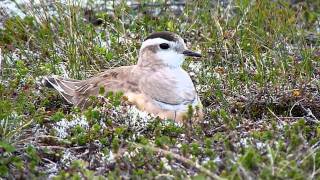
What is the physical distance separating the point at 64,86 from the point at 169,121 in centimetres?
150

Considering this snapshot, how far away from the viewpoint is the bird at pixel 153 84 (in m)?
6.60

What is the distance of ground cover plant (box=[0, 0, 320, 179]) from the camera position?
5293 millimetres

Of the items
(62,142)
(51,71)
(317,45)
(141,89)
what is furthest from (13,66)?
(317,45)

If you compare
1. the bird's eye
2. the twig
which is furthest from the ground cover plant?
the bird's eye

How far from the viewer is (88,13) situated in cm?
982

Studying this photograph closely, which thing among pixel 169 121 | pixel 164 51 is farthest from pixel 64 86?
pixel 169 121

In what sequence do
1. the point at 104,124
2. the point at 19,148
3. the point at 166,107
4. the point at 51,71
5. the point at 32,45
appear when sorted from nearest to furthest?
the point at 19,148, the point at 104,124, the point at 166,107, the point at 51,71, the point at 32,45

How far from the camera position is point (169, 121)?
Result: 20.6 feet

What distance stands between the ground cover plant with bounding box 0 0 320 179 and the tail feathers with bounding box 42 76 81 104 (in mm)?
115

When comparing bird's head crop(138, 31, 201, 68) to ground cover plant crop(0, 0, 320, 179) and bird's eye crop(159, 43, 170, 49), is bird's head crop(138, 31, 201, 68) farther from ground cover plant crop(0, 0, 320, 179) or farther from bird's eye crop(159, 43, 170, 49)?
ground cover plant crop(0, 0, 320, 179)

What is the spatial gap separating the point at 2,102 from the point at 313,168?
2.34 metres

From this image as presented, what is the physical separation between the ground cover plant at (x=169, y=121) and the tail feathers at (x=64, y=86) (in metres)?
0.12

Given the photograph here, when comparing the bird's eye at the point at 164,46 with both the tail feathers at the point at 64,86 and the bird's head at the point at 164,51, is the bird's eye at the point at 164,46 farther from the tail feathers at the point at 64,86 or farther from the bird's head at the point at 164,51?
the tail feathers at the point at 64,86

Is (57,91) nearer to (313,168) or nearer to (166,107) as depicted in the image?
(166,107)
